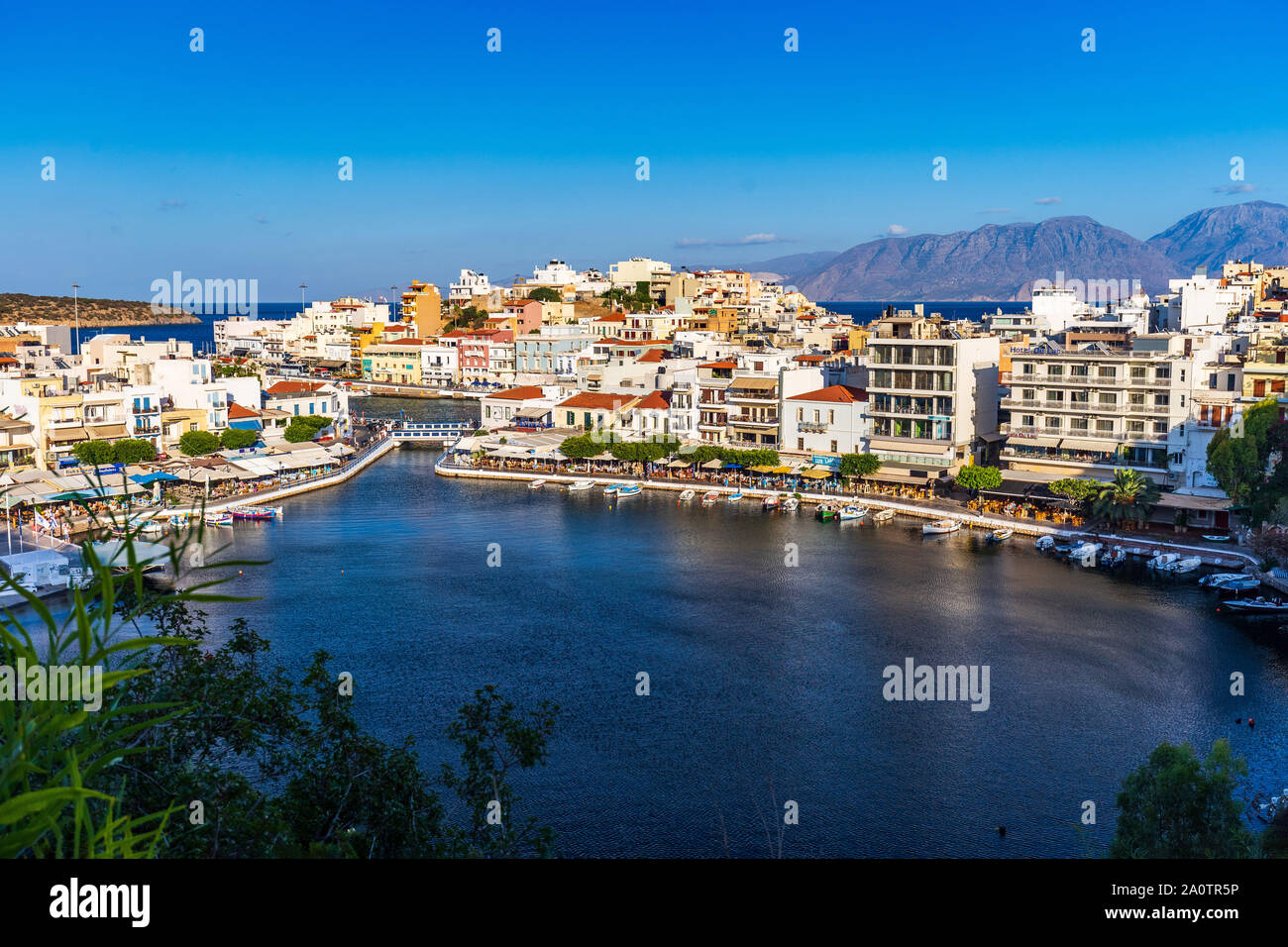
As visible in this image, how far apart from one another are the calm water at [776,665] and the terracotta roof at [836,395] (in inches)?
249

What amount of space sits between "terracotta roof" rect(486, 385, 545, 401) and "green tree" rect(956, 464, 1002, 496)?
20.0 metres

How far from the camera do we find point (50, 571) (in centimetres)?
2112

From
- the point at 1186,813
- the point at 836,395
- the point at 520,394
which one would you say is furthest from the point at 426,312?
the point at 1186,813

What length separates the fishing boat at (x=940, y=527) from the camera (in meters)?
27.5

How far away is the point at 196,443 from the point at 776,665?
23999 millimetres

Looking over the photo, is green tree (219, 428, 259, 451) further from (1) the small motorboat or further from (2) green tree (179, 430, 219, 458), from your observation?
(1) the small motorboat

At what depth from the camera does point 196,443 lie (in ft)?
114

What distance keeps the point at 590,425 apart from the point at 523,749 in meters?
32.9

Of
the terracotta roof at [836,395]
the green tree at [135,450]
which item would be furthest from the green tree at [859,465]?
the green tree at [135,450]

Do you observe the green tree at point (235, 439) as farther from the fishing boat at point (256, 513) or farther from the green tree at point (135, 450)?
the fishing boat at point (256, 513)

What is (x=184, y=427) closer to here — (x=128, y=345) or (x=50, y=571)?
(x=128, y=345)

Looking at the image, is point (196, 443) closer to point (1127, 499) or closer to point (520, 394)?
point (520, 394)

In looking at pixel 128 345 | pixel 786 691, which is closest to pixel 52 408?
pixel 128 345
